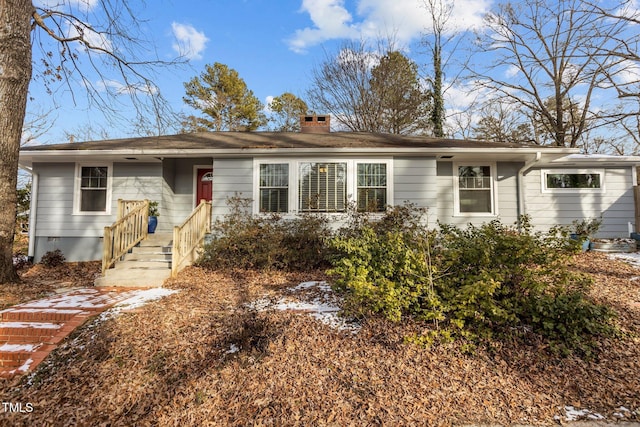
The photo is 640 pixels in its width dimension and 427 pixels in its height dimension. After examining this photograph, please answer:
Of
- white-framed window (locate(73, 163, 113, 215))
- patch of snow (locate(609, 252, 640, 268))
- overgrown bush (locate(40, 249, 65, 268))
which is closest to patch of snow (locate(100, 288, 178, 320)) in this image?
overgrown bush (locate(40, 249, 65, 268))

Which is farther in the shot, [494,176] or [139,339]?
[494,176]

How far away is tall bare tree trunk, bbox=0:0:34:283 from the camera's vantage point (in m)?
5.39

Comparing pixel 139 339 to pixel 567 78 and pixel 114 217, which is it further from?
pixel 567 78

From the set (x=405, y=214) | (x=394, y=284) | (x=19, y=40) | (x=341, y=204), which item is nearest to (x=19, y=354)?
(x=394, y=284)

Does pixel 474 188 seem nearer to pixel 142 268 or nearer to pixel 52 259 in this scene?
pixel 142 268

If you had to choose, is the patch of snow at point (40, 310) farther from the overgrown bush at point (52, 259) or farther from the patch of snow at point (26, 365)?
the overgrown bush at point (52, 259)

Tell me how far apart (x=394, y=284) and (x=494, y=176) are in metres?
6.93

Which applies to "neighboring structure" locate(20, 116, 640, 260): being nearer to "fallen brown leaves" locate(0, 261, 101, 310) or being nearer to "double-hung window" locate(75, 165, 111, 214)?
"double-hung window" locate(75, 165, 111, 214)

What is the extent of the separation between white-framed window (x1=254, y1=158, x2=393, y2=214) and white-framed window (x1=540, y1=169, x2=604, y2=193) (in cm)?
514

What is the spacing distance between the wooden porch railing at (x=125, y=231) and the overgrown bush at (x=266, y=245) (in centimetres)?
169

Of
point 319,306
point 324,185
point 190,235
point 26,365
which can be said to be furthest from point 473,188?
point 26,365

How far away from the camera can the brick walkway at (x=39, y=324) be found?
10.9ft

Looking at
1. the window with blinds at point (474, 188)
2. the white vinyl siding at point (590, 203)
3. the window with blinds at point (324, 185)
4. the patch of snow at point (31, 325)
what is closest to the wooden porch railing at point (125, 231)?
the patch of snow at point (31, 325)

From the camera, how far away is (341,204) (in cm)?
780
